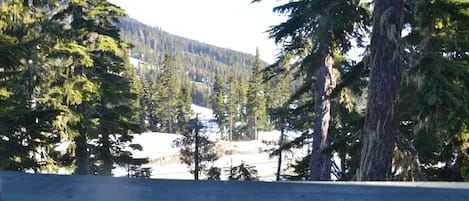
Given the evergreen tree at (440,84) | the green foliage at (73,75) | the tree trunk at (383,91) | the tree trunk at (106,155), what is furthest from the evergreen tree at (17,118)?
the evergreen tree at (440,84)

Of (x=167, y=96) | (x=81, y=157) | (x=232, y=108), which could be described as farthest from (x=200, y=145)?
(x=232, y=108)

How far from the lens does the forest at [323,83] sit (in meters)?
6.00

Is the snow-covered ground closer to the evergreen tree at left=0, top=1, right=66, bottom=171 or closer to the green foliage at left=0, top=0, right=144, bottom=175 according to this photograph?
the green foliage at left=0, top=0, right=144, bottom=175

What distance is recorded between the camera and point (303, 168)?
17.3 meters

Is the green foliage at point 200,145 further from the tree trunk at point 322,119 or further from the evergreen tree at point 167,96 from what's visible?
the evergreen tree at point 167,96

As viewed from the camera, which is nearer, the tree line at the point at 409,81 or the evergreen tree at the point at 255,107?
the tree line at the point at 409,81

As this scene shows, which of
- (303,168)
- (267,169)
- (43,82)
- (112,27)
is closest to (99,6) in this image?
(112,27)

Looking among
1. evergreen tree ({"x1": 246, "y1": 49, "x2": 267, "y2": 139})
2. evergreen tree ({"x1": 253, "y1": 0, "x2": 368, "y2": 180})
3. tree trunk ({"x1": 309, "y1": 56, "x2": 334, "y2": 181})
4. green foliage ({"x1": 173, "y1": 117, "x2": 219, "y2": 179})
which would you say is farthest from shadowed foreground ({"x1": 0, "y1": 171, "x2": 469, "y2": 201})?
evergreen tree ({"x1": 246, "y1": 49, "x2": 267, "y2": 139})

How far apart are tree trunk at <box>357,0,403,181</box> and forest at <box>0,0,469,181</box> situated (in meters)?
0.02

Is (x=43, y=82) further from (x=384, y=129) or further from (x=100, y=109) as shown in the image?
(x=384, y=129)

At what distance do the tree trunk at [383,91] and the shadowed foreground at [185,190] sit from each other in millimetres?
3028

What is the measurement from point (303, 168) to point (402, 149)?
36.2 ft

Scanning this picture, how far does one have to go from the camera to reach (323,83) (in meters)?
12.2

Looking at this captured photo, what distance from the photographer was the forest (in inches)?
236
